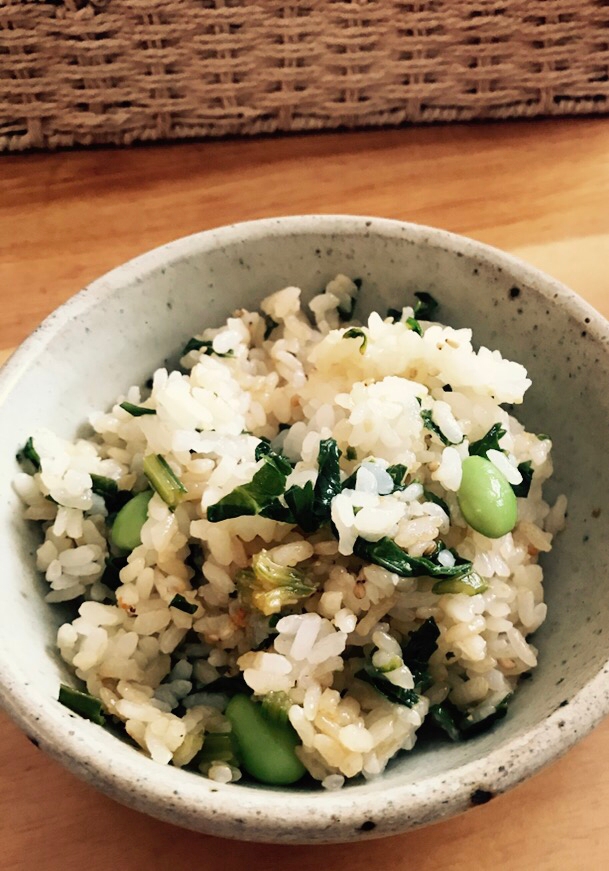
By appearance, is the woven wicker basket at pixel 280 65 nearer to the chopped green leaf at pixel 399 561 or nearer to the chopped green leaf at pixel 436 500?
the chopped green leaf at pixel 436 500

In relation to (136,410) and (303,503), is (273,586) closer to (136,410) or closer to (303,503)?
(303,503)

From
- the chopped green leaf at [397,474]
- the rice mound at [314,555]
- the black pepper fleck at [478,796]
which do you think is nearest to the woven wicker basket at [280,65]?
the rice mound at [314,555]

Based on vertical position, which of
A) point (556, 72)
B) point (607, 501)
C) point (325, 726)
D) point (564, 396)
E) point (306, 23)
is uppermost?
point (306, 23)

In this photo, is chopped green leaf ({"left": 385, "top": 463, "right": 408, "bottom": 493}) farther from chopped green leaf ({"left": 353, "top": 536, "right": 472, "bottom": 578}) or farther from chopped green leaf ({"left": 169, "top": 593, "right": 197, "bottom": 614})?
chopped green leaf ({"left": 169, "top": 593, "right": 197, "bottom": 614})

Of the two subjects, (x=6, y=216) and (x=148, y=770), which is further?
(x=6, y=216)

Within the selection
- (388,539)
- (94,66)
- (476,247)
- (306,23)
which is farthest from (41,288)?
(388,539)

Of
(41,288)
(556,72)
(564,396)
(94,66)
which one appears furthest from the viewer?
(556,72)

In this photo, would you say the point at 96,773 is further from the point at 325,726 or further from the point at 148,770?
the point at 325,726
